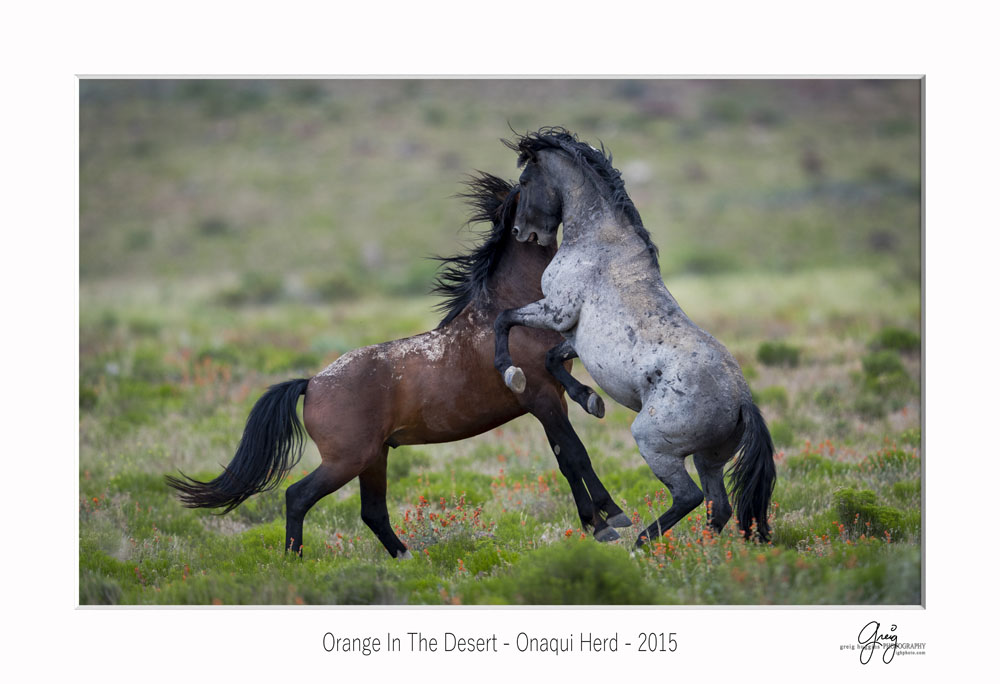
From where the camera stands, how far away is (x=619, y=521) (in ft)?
20.0

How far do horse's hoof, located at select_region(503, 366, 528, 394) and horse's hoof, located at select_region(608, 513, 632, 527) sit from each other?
3.69 feet

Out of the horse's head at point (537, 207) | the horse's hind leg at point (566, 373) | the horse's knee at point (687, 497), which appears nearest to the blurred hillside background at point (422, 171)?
the horse's head at point (537, 207)

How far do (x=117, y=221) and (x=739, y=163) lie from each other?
21.5 metres

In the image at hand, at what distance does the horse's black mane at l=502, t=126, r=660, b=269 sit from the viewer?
20.1 feet

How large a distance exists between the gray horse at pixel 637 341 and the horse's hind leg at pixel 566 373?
0.14 feet

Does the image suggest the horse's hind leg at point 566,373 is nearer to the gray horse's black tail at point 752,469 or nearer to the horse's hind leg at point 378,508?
the gray horse's black tail at point 752,469

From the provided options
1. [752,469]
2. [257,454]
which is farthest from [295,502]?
[752,469]

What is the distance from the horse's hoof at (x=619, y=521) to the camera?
609 centimetres

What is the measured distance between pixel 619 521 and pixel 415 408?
65.1 inches

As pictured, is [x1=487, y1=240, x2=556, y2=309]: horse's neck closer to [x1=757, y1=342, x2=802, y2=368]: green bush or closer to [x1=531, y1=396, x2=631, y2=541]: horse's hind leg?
[x1=531, y1=396, x2=631, y2=541]: horse's hind leg

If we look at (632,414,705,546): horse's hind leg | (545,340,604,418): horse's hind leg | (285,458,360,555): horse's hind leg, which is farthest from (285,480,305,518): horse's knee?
(632,414,705,546): horse's hind leg

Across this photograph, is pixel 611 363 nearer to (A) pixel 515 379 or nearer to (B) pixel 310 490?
(A) pixel 515 379

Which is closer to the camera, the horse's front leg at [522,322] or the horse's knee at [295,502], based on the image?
the horse's front leg at [522,322]
